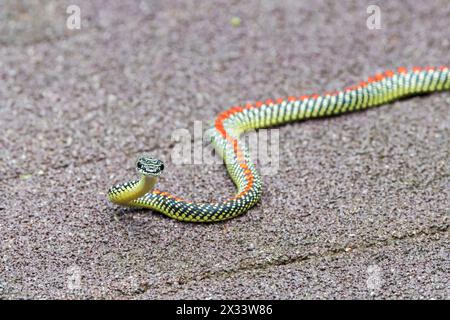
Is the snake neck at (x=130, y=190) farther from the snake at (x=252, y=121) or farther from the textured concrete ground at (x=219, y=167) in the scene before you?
the textured concrete ground at (x=219, y=167)

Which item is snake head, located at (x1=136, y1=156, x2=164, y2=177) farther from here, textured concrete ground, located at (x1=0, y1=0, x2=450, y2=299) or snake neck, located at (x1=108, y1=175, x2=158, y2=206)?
textured concrete ground, located at (x1=0, y1=0, x2=450, y2=299)

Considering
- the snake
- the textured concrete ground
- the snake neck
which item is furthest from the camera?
the snake

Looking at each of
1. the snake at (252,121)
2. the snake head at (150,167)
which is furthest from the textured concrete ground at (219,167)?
the snake head at (150,167)

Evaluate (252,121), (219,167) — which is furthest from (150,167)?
(252,121)

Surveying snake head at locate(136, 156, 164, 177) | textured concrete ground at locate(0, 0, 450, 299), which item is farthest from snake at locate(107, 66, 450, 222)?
snake head at locate(136, 156, 164, 177)

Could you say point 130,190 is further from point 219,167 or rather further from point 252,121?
point 252,121

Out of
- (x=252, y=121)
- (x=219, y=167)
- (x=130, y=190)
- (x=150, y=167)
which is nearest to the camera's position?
(x=150, y=167)
